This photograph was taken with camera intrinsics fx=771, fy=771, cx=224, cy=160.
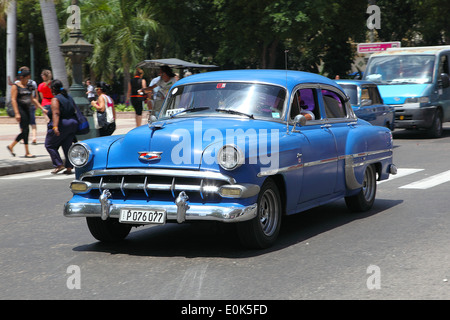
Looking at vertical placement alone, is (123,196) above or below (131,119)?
above

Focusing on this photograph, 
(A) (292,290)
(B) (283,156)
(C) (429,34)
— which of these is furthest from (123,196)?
(C) (429,34)

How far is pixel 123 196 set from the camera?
22.6ft

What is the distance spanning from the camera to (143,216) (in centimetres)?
666

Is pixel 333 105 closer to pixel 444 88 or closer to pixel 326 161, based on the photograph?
pixel 326 161

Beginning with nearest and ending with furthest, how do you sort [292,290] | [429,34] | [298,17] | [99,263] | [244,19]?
[292,290]
[99,263]
[298,17]
[244,19]
[429,34]

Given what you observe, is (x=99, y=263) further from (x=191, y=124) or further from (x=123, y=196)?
(x=191, y=124)

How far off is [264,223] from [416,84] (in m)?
15.3

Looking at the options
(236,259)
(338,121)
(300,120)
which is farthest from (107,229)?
(338,121)

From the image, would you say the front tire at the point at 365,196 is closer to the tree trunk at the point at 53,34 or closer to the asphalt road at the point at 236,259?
the asphalt road at the point at 236,259

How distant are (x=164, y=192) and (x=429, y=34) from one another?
40.6 m

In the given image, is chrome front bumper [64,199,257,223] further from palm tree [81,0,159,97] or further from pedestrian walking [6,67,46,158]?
palm tree [81,0,159,97]

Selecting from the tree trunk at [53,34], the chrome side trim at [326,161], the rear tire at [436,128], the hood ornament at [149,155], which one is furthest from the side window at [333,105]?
the tree trunk at [53,34]

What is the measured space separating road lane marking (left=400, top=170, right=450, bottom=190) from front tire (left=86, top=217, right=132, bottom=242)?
18.0 feet

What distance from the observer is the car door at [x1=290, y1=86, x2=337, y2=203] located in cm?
764
